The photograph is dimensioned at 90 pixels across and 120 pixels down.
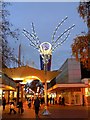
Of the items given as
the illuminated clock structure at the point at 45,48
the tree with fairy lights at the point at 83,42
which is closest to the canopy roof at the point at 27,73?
the illuminated clock structure at the point at 45,48

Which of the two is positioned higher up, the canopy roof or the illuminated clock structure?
→ the illuminated clock structure

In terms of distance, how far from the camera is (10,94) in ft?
282

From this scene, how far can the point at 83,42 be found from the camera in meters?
12.5

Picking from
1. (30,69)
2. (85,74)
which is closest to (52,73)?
(30,69)

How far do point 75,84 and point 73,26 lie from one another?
24.6m

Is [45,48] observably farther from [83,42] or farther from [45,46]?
[83,42]

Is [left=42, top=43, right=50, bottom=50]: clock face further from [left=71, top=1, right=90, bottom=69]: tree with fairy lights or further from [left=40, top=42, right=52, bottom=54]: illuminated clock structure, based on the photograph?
[left=71, top=1, right=90, bottom=69]: tree with fairy lights

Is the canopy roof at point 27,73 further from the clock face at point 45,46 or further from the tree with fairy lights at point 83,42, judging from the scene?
the tree with fairy lights at point 83,42

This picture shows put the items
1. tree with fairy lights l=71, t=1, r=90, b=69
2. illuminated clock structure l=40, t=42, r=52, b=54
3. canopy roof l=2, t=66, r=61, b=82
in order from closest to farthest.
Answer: tree with fairy lights l=71, t=1, r=90, b=69 → illuminated clock structure l=40, t=42, r=52, b=54 → canopy roof l=2, t=66, r=61, b=82

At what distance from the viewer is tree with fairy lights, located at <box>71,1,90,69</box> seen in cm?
1216

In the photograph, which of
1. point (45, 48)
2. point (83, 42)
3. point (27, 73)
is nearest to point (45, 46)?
point (45, 48)

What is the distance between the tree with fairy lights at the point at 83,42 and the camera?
12156mm

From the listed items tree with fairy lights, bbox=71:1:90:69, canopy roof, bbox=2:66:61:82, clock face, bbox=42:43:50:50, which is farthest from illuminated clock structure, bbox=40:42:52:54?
tree with fairy lights, bbox=71:1:90:69

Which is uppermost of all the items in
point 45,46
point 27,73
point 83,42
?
point 45,46
